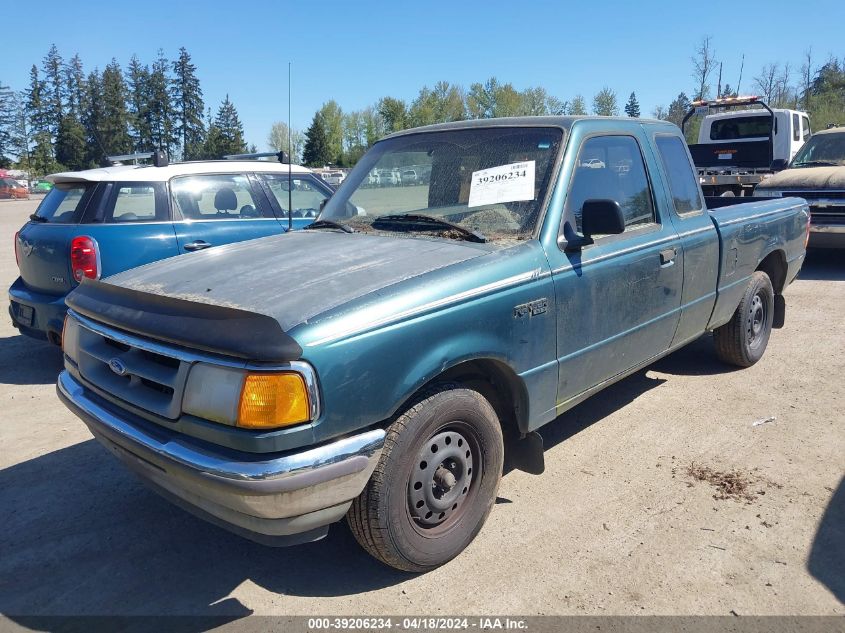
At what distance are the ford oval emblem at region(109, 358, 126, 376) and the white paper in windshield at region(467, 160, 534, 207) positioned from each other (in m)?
1.91

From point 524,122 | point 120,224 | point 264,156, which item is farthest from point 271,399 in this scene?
A: point 264,156

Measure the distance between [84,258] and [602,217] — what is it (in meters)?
4.28

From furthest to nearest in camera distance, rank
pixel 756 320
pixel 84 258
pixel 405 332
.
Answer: pixel 756 320
pixel 84 258
pixel 405 332

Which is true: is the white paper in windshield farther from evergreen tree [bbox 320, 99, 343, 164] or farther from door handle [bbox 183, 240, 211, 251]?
evergreen tree [bbox 320, 99, 343, 164]

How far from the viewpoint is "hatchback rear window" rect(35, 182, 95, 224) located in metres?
5.70

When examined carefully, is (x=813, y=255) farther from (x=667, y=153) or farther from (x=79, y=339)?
(x=79, y=339)

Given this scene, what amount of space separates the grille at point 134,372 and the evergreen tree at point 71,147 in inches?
3318

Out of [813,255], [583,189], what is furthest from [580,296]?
[813,255]

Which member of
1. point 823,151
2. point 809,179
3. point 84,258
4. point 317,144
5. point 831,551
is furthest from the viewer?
point 317,144

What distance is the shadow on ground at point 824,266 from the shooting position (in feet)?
31.4

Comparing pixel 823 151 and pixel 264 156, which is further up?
pixel 823 151

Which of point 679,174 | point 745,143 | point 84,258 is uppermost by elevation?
point 745,143

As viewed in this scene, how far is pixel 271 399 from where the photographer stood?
7.40ft

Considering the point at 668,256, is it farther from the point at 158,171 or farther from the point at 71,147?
the point at 71,147
